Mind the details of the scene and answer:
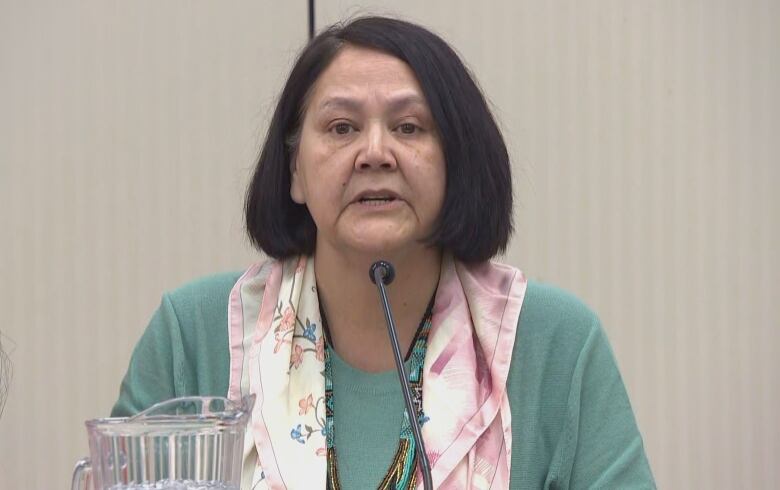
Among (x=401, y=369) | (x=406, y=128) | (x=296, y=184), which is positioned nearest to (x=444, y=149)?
(x=406, y=128)

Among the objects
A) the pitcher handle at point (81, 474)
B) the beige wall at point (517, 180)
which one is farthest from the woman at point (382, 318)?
the beige wall at point (517, 180)

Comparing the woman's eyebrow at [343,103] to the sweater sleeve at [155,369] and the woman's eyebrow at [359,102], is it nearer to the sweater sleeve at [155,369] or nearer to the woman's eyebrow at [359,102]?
the woman's eyebrow at [359,102]

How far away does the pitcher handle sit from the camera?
1.18m

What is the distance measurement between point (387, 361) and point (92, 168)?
110 cm

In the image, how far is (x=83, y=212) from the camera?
2766 millimetres

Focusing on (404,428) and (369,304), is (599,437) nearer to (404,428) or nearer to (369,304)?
(404,428)

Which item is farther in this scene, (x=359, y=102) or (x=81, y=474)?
(x=359, y=102)

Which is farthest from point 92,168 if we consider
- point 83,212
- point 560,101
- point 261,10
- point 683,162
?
point 683,162

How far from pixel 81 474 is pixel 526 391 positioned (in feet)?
2.58

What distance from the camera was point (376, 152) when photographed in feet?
5.75

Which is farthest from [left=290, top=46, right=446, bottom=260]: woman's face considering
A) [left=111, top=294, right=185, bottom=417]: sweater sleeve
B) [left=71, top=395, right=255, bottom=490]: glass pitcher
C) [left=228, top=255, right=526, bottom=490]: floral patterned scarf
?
[left=71, top=395, right=255, bottom=490]: glass pitcher

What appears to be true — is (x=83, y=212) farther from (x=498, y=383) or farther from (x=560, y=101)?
(x=498, y=383)

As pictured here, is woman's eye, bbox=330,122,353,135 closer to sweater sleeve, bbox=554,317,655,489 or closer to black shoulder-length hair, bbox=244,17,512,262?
black shoulder-length hair, bbox=244,17,512,262

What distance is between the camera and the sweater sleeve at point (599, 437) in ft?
5.75
